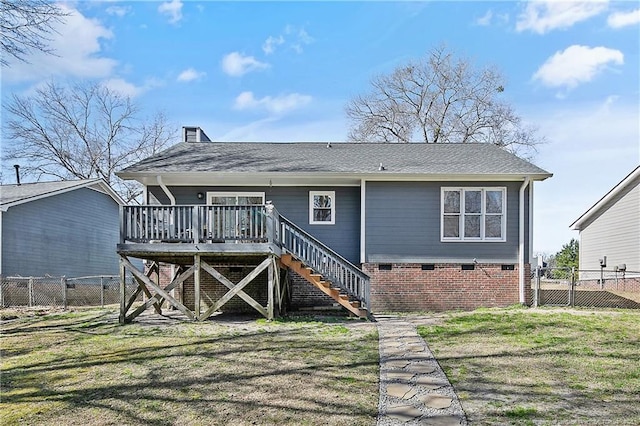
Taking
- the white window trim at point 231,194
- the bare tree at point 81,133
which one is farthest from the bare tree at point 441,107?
the white window trim at point 231,194

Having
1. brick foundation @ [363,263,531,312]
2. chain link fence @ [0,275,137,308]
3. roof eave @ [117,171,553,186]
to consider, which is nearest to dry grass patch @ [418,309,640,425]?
brick foundation @ [363,263,531,312]

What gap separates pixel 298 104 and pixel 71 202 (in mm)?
10458

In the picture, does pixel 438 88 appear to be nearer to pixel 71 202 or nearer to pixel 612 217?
pixel 612 217

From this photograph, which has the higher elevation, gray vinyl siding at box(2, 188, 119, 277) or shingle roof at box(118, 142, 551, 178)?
shingle roof at box(118, 142, 551, 178)

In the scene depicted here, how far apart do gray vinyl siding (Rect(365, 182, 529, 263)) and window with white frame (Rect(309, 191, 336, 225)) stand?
102 cm

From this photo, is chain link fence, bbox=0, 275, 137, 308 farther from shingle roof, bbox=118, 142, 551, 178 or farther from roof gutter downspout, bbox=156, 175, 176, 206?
shingle roof, bbox=118, 142, 551, 178

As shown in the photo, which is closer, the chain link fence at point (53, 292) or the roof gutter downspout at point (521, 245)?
the roof gutter downspout at point (521, 245)

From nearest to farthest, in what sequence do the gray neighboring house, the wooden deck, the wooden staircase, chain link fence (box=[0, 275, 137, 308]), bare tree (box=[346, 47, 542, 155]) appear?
the wooden deck
the wooden staircase
chain link fence (box=[0, 275, 137, 308])
the gray neighboring house
bare tree (box=[346, 47, 542, 155])

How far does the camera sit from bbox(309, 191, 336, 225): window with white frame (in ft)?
42.6

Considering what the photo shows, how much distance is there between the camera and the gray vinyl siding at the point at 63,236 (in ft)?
55.1

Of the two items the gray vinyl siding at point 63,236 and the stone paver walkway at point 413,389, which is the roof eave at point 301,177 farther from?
the gray vinyl siding at point 63,236

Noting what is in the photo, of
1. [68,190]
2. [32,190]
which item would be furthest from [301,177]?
[32,190]

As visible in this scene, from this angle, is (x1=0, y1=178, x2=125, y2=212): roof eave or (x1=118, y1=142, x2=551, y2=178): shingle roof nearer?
(x1=118, y1=142, x2=551, y2=178): shingle roof

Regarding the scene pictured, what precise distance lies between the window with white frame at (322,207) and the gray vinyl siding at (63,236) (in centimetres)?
1125
